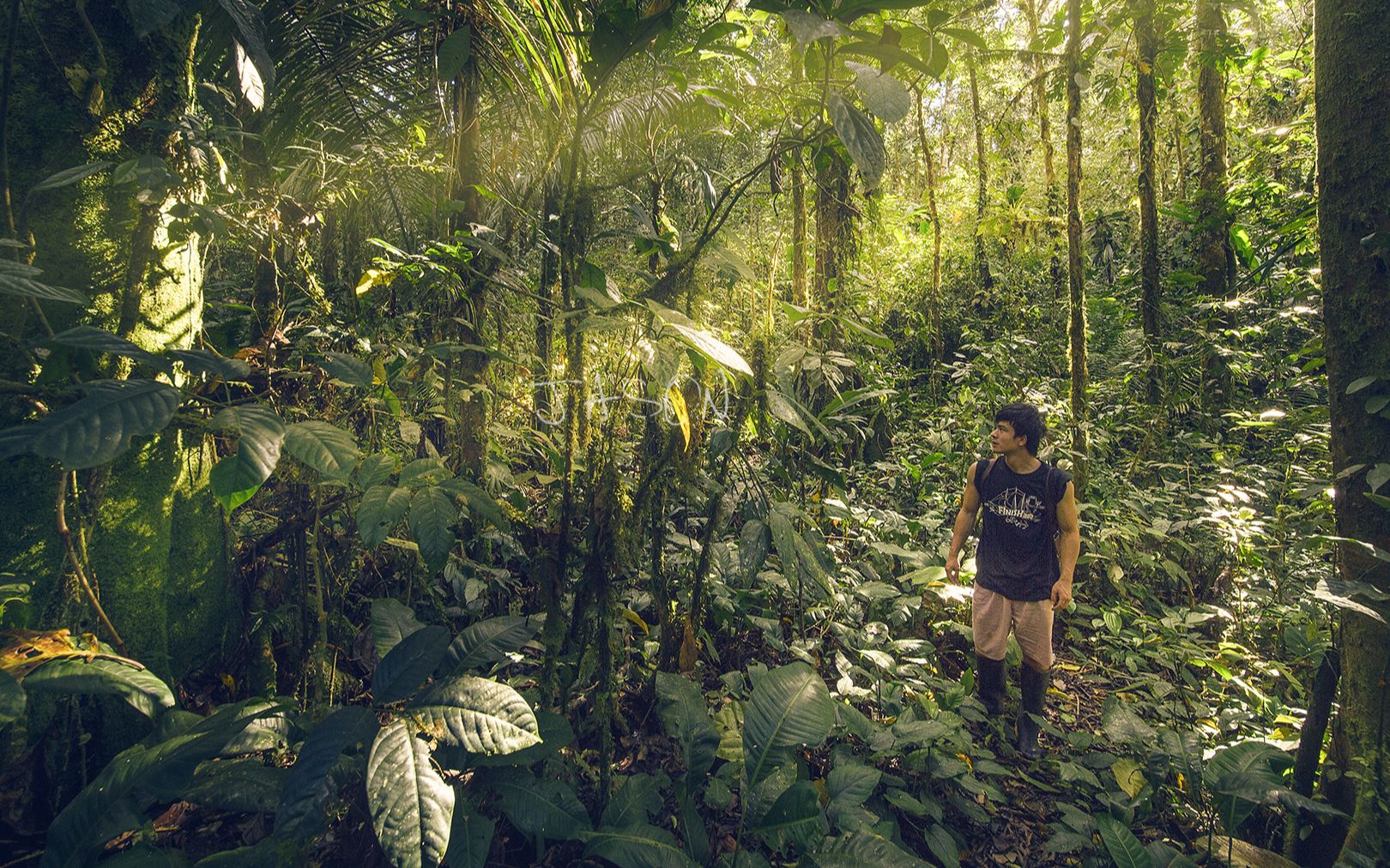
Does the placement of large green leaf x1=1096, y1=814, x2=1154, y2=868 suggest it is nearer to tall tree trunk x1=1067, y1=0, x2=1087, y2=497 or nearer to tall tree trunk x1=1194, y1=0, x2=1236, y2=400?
tall tree trunk x1=1067, y1=0, x2=1087, y2=497

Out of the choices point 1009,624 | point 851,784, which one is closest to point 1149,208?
point 1009,624

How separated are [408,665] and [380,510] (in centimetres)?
33

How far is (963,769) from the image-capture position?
7.04ft

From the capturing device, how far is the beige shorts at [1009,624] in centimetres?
303

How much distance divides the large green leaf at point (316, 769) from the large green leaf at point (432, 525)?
1.00 feet

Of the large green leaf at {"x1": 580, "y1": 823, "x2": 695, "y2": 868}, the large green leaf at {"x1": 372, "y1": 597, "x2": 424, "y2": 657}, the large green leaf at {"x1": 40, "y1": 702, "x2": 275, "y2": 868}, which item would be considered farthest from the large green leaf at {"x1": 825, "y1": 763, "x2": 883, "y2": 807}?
the large green leaf at {"x1": 40, "y1": 702, "x2": 275, "y2": 868}

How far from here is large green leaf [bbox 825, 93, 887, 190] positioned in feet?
4.13

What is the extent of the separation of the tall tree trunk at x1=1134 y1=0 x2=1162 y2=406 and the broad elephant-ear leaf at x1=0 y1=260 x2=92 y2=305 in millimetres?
6967

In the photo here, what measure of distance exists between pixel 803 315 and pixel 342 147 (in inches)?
121

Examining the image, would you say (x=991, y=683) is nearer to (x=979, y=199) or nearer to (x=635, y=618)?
(x=635, y=618)

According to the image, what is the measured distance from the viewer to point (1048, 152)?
267 inches

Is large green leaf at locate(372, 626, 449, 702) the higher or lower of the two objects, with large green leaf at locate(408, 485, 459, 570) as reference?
lower

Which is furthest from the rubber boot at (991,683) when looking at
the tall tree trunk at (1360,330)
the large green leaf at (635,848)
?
the large green leaf at (635,848)

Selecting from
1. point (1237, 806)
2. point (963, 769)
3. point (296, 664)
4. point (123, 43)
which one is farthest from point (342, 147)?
point (1237, 806)
